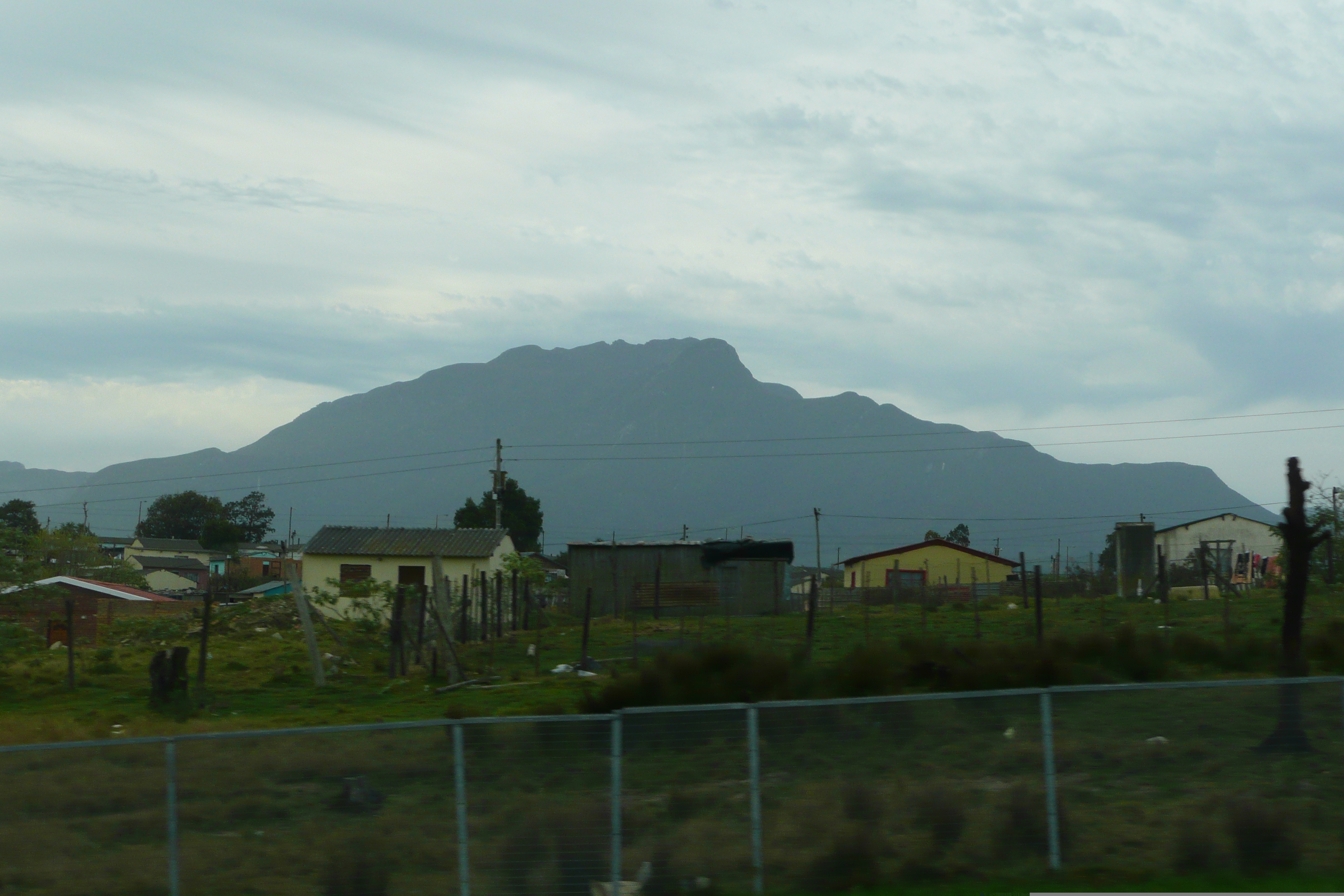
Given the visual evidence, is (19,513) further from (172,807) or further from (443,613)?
(172,807)

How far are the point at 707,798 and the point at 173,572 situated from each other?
104 metres

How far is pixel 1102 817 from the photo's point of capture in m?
9.05

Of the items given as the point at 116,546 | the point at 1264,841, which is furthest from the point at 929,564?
the point at 116,546

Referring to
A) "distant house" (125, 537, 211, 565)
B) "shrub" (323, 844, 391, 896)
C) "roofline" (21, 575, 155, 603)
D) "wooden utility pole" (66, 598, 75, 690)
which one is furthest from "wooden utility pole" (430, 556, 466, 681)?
"distant house" (125, 537, 211, 565)

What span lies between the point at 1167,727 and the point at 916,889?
240cm

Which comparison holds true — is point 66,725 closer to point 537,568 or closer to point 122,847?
point 122,847

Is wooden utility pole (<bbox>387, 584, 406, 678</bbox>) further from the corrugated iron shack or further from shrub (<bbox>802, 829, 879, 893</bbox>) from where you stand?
the corrugated iron shack

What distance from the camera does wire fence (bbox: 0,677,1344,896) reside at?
333 inches

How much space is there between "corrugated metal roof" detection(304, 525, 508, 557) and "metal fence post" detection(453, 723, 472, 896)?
42660 mm

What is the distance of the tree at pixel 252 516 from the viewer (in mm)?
135375

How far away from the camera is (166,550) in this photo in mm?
116312

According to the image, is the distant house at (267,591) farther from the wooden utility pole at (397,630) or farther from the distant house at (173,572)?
the wooden utility pole at (397,630)

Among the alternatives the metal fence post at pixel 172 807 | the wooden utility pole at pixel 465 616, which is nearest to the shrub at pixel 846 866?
the metal fence post at pixel 172 807

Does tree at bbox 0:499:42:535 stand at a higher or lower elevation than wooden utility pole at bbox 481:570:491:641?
higher
